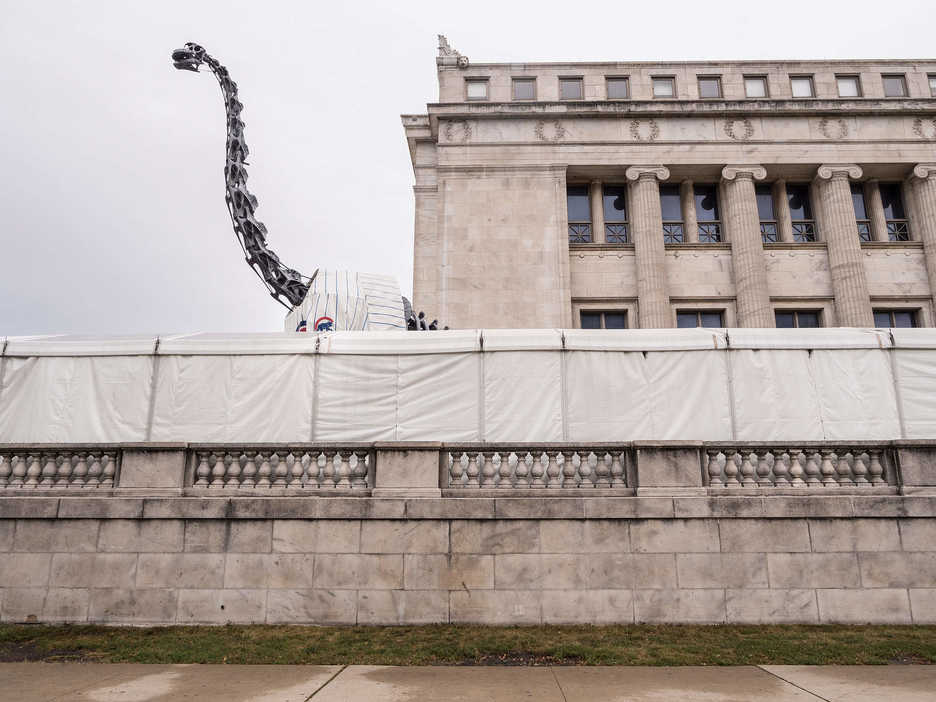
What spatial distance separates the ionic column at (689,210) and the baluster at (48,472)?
24263 mm

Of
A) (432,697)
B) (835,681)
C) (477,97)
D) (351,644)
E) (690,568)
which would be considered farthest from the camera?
(477,97)

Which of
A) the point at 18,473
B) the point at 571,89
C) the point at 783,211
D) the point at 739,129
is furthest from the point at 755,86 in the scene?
the point at 18,473

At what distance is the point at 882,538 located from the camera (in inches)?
404

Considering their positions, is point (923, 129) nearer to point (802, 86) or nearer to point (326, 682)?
point (802, 86)

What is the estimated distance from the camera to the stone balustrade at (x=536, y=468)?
35.4ft

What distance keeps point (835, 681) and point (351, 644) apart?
5965 mm

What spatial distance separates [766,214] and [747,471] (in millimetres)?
21225

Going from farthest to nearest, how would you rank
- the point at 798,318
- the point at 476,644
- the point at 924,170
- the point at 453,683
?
the point at 924,170 < the point at 798,318 < the point at 476,644 < the point at 453,683

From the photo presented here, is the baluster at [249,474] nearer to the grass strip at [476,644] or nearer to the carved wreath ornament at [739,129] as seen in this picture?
the grass strip at [476,644]

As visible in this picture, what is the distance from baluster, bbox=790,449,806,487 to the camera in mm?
10656

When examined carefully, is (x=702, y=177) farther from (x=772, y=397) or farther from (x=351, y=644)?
(x=351, y=644)

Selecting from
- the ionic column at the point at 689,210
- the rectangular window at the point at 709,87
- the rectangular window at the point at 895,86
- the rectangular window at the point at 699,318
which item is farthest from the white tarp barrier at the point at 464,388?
the rectangular window at the point at 895,86

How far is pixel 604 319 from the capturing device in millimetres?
27062

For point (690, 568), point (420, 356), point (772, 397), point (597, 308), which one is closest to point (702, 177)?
point (597, 308)
